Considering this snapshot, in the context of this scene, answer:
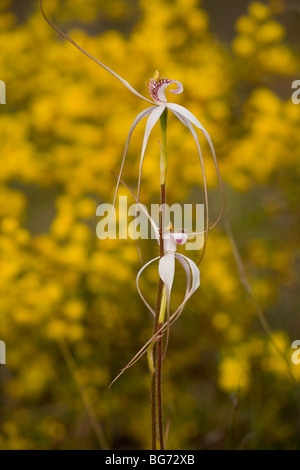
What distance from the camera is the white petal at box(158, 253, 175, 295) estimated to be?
302 millimetres

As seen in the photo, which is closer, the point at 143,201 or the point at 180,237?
the point at 180,237

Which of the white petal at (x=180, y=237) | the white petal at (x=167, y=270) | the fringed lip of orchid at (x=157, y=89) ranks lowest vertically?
the white petal at (x=167, y=270)

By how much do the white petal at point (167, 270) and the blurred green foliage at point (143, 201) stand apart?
0.49m

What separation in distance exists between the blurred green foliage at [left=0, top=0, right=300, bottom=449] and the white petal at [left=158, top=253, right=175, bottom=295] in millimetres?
485

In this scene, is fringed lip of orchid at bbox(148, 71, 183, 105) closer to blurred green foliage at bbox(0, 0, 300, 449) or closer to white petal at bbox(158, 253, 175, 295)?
white petal at bbox(158, 253, 175, 295)

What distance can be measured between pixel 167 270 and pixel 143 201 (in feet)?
2.05

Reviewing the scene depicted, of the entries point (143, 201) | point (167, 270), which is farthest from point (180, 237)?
point (143, 201)

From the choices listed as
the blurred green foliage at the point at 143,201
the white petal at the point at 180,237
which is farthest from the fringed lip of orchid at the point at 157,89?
the blurred green foliage at the point at 143,201

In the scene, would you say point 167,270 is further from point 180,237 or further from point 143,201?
point 143,201

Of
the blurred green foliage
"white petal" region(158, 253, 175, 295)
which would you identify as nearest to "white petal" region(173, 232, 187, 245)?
"white petal" region(158, 253, 175, 295)

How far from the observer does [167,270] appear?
1.00 feet

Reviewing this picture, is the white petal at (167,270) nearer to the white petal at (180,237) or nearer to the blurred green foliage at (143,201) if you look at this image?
the white petal at (180,237)

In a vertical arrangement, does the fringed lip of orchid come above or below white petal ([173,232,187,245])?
above

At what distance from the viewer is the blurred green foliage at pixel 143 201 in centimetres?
83
